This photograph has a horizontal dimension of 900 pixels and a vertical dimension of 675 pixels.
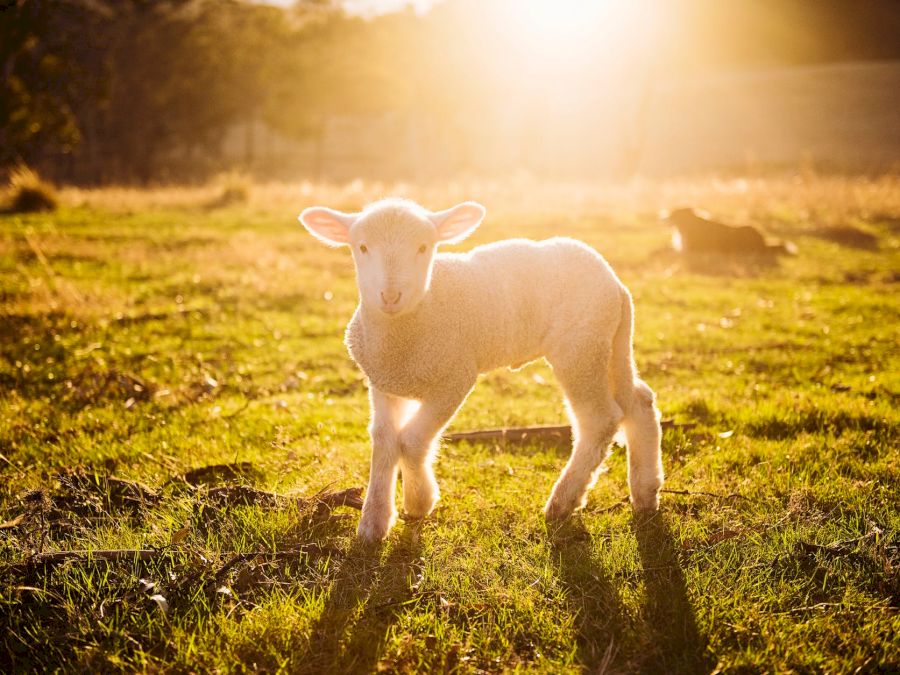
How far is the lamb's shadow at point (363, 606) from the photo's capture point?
9.83ft

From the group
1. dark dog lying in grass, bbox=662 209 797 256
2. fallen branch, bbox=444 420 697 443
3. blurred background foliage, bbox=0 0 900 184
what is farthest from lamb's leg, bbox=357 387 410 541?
blurred background foliage, bbox=0 0 900 184

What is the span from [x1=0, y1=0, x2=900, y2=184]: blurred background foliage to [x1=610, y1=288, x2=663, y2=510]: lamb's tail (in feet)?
60.0

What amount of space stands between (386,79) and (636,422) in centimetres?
5454

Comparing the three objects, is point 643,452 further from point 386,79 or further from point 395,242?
point 386,79

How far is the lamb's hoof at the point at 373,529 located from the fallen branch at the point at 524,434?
1660mm

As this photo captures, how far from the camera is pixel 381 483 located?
13.0ft

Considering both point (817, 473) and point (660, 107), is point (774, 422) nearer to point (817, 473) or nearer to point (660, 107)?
point (817, 473)

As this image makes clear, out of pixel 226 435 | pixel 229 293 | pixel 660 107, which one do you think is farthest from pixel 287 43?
pixel 226 435

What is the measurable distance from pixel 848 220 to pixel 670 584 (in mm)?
16372

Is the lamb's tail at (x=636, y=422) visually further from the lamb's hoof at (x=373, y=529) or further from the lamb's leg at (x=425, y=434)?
the lamb's hoof at (x=373, y=529)

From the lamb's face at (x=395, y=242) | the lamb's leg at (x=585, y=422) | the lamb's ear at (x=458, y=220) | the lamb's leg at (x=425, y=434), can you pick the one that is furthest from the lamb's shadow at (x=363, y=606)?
the lamb's ear at (x=458, y=220)

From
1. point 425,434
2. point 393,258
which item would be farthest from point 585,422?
point 393,258

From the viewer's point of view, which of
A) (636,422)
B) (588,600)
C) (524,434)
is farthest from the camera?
(524,434)

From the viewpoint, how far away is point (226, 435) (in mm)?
5535
